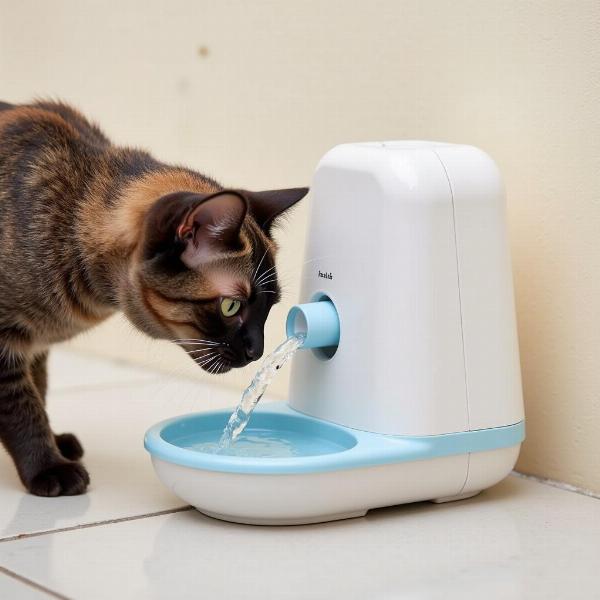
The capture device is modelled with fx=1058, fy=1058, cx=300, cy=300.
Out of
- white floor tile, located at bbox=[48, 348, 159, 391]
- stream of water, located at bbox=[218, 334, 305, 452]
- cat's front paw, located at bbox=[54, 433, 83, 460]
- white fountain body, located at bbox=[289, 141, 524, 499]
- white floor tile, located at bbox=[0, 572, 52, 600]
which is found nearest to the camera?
white floor tile, located at bbox=[0, 572, 52, 600]

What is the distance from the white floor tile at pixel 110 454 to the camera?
5.52ft

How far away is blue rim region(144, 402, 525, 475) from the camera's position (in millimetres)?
1523

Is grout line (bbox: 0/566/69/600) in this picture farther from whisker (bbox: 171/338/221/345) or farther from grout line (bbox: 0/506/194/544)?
whisker (bbox: 171/338/221/345)

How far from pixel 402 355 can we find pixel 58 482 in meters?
0.62

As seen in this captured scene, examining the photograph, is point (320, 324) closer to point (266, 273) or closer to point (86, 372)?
point (266, 273)

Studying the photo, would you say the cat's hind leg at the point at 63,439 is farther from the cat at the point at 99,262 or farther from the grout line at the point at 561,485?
the grout line at the point at 561,485

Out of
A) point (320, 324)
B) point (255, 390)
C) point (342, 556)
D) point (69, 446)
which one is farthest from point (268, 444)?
point (69, 446)

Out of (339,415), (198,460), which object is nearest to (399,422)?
(339,415)

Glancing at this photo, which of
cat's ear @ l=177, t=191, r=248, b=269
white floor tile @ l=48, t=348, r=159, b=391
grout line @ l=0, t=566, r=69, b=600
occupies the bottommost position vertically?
white floor tile @ l=48, t=348, r=159, b=391

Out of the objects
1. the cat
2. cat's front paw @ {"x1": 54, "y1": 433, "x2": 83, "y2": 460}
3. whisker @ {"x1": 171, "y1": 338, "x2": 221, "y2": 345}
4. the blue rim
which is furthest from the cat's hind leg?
whisker @ {"x1": 171, "y1": 338, "x2": 221, "y2": 345}

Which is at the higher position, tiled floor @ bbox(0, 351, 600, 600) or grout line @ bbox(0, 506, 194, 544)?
tiled floor @ bbox(0, 351, 600, 600)

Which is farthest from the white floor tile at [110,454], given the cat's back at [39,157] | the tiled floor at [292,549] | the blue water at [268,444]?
the cat's back at [39,157]

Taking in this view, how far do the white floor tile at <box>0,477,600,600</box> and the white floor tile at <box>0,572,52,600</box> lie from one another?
1.0 inches

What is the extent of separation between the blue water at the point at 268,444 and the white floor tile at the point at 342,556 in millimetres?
122
